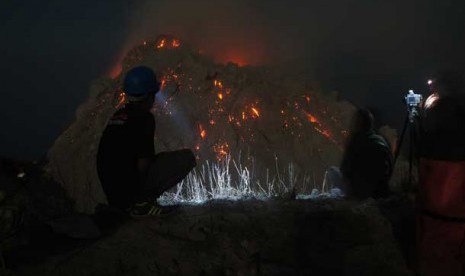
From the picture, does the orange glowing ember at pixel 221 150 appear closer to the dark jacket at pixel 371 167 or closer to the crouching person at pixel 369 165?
the crouching person at pixel 369 165

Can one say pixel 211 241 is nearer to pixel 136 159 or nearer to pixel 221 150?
pixel 136 159

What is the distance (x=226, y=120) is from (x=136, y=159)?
6.43 metres

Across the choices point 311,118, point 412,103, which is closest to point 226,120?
point 311,118

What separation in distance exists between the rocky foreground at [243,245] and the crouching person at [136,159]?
0.26 metres

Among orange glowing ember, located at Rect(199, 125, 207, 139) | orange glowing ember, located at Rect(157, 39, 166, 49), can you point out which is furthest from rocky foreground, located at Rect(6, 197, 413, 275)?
orange glowing ember, located at Rect(157, 39, 166, 49)

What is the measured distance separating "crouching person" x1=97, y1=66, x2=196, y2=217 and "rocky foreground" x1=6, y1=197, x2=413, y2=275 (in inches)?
10.1

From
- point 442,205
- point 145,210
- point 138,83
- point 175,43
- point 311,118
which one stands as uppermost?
point 175,43

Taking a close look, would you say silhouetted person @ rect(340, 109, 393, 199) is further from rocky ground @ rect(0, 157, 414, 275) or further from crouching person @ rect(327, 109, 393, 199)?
rocky ground @ rect(0, 157, 414, 275)

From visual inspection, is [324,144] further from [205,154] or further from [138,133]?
[138,133]

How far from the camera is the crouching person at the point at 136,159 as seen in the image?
485cm

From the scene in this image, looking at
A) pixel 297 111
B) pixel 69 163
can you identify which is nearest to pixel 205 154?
pixel 297 111

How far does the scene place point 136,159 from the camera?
4906 millimetres

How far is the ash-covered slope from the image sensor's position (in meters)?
11.1

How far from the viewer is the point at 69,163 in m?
11.4
